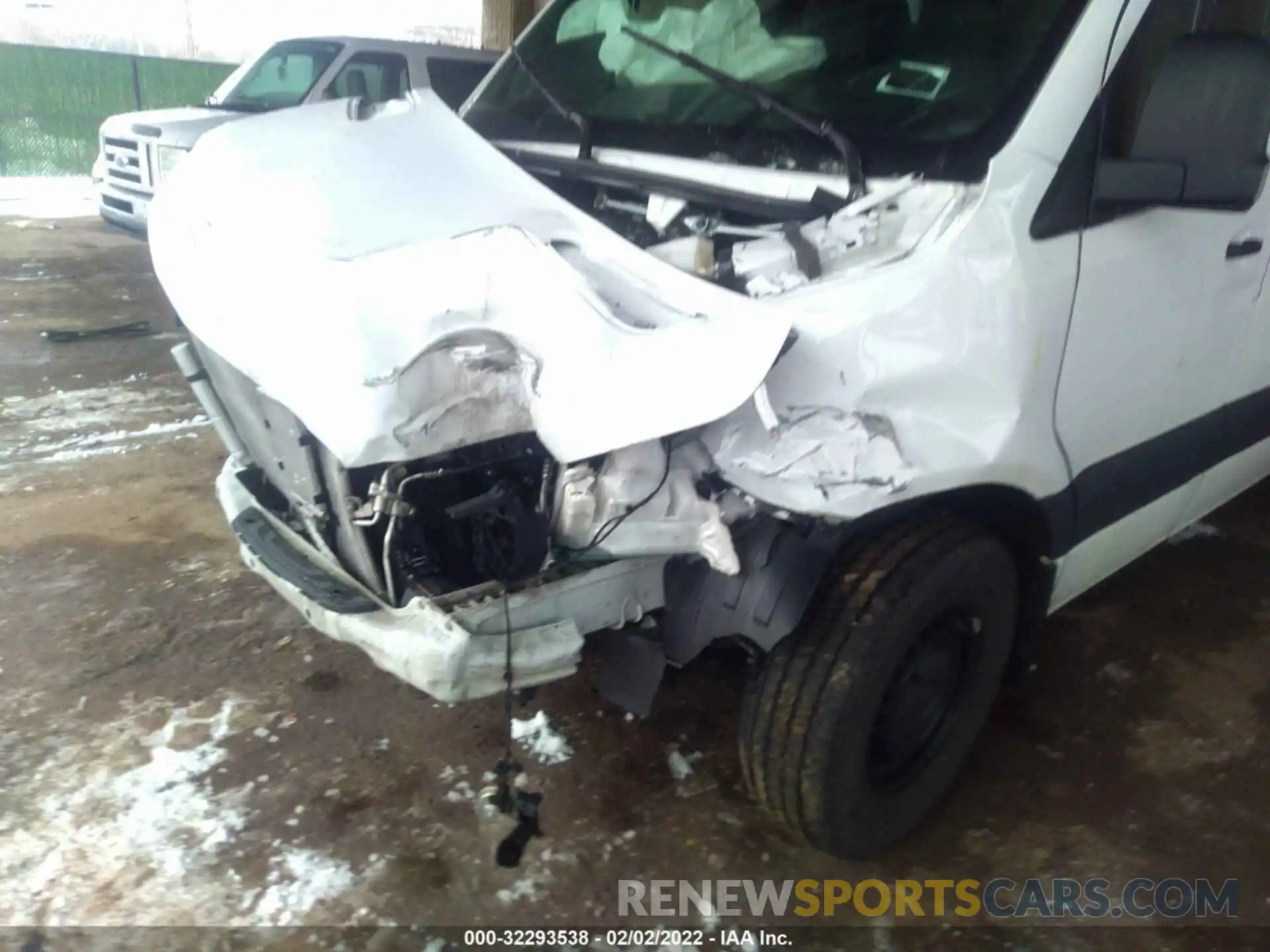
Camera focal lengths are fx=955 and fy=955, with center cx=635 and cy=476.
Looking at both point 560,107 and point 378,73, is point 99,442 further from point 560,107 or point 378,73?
point 378,73

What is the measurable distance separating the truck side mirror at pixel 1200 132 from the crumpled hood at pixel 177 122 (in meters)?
7.07

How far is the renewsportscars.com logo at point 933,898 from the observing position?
2.29m

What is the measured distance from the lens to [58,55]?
47.7ft

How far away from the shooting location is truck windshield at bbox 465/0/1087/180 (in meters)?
2.10

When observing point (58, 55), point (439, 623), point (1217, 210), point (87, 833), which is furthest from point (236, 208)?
point (58, 55)

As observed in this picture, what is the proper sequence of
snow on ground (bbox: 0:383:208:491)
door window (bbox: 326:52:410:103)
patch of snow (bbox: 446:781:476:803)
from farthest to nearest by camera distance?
1. door window (bbox: 326:52:410:103)
2. snow on ground (bbox: 0:383:208:491)
3. patch of snow (bbox: 446:781:476:803)

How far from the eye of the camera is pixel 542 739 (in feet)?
9.24

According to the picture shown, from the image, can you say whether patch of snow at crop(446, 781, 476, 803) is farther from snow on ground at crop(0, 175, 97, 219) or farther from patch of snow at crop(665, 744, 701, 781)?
snow on ground at crop(0, 175, 97, 219)

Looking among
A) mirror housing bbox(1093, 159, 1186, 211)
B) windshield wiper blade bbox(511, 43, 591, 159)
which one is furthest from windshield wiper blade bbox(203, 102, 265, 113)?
mirror housing bbox(1093, 159, 1186, 211)

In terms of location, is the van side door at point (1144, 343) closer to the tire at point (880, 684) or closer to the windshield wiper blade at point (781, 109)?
the tire at point (880, 684)

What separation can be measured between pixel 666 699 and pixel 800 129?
5.69ft

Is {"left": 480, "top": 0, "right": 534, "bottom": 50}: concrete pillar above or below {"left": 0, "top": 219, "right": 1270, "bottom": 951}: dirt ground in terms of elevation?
above

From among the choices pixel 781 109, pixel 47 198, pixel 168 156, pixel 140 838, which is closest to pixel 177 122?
pixel 168 156

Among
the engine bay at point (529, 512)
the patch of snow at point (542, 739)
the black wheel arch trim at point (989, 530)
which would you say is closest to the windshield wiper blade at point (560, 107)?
the engine bay at point (529, 512)
